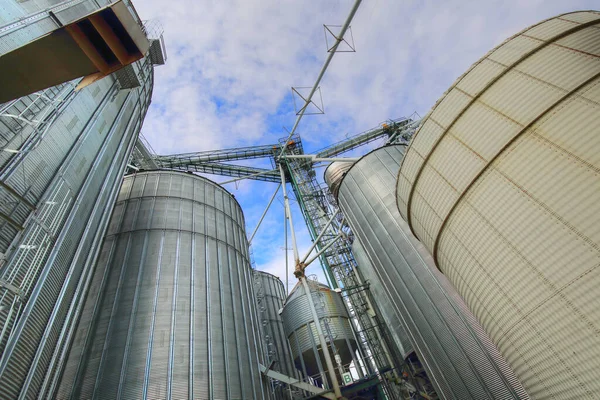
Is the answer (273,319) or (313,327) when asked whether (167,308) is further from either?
(273,319)

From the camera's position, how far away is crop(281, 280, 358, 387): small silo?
689 inches

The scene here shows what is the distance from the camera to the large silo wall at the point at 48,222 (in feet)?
23.2

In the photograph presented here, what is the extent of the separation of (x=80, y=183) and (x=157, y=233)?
17.5 ft

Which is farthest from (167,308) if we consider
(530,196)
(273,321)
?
(273,321)

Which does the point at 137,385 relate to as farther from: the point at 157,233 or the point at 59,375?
the point at 157,233

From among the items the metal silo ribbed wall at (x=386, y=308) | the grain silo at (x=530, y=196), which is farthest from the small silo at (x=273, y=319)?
the grain silo at (x=530, y=196)

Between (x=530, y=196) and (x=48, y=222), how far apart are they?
11661 mm

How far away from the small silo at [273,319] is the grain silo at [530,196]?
14898mm

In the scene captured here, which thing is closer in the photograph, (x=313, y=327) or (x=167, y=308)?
(x=167, y=308)

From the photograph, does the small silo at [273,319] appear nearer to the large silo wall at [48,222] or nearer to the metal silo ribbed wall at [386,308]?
the metal silo ribbed wall at [386,308]

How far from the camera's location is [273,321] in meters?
25.6

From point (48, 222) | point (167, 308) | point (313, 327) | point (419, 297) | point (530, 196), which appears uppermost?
point (48, 222)

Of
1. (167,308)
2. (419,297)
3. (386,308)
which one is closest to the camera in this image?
(167,308)

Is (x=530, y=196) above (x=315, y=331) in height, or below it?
below
